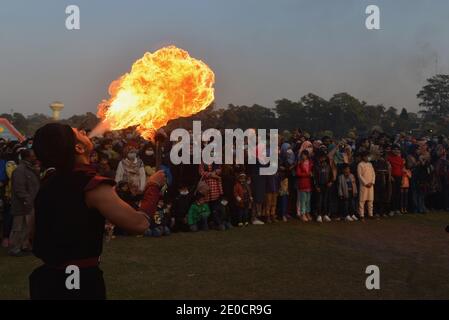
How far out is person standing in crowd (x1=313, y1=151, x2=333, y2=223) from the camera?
39.0ft

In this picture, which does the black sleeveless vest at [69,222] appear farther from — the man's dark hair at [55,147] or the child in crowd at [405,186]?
the child in crowd at [405,186]

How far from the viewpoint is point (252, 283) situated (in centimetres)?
639

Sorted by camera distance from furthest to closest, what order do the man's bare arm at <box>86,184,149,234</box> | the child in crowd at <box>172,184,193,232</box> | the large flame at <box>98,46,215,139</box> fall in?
the child in crowd at <box>172,184,193,232</box>
the large flame at <box>98,46,215,139</box>
the man's bare arm at <box>86,184,149,234</box>

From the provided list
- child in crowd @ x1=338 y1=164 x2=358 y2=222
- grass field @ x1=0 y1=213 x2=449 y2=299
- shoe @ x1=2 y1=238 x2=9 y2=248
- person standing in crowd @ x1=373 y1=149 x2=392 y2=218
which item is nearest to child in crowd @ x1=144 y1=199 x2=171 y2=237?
grass field @ x1=0 y1=213 x2=449 y2=299

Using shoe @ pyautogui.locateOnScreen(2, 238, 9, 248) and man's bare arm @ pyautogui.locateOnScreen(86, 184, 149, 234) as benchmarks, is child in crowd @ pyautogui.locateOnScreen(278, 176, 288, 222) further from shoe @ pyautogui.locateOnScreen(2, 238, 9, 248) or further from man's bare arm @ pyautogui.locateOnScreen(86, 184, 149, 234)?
man's bare arm @ pyautogui.locateOnScreen(86, 184, 149, 234)

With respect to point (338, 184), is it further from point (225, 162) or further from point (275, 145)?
point (225, 162)

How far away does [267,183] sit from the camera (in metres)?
11.5

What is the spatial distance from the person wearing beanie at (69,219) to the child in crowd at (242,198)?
8063 millimetres

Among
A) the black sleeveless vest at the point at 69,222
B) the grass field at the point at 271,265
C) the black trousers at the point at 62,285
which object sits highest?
the black sleeveless vest at the point at 69,222

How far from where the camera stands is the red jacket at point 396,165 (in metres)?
13.0

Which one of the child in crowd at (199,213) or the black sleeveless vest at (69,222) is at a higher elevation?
the black sleeveless vest at (69,222)

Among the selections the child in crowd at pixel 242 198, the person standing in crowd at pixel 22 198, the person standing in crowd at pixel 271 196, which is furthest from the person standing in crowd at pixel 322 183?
the person standing in crowd at pixel 22 198

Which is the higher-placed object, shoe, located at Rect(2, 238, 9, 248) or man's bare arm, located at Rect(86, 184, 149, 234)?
man's bare arm, located at Rect(86, 184, 149, 234)

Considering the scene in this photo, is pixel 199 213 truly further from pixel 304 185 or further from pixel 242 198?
pixel 304 185
